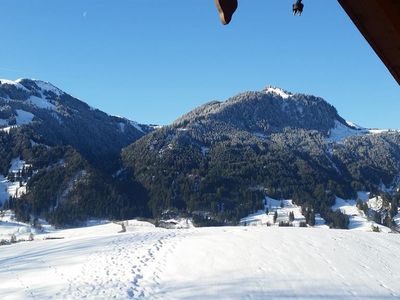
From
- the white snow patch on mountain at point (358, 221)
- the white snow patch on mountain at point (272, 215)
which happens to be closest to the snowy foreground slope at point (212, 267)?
the white snow patch on mountain at point (358, 221)

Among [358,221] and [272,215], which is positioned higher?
[272,215]

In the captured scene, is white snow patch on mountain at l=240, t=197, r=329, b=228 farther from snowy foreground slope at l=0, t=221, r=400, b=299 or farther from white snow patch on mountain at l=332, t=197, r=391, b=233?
snowy foreground slope at l=0, t=221, r=400, b=299

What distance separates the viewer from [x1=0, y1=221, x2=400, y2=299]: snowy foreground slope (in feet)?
89.1

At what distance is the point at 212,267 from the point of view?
3375cm

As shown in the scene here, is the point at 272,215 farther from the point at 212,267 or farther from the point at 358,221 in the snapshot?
the point at 212,267

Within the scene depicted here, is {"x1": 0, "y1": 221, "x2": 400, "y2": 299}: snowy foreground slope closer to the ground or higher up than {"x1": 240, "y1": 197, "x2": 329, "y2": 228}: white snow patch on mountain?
closer to the ground

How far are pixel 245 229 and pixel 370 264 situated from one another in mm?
16691

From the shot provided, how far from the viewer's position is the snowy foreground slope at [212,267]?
2716cm

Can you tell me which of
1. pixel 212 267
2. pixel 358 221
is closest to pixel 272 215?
pixel 358 221

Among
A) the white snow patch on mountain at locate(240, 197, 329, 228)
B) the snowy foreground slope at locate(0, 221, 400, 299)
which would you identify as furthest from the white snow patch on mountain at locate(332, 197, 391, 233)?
the snowy foreground slope at locate(0, 221, 400, 299)

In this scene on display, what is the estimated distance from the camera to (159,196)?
644ft

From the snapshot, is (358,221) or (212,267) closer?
(212,267)

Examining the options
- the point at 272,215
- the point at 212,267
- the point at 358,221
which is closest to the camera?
the point at 212,267

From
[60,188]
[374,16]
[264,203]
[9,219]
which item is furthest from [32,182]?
[374,16]
